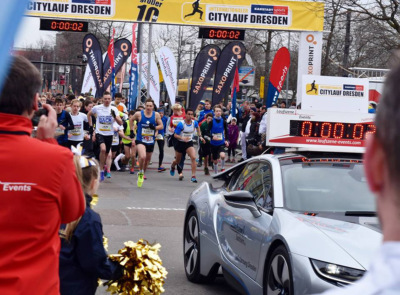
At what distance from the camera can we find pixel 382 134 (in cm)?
115

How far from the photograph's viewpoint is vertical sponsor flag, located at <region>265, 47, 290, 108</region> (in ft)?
79.4

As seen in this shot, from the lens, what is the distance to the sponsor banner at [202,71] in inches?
1061

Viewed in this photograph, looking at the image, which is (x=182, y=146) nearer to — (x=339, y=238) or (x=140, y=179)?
(x=140, y=179)

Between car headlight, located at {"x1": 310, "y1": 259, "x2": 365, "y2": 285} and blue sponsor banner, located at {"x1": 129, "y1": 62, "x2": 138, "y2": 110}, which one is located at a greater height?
blue sponsor banner, located at {"x1": 129, "y1": 62, "x2": 138, "y2": 110}

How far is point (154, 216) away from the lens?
1296cm

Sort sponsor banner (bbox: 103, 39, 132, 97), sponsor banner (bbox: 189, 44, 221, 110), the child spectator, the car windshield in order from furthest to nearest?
sponsor banner (bbox: 103, 39, 132, 97)
sponsor banner (bbox: 189, 44, 221, 110)
the car windshield
the child spectator

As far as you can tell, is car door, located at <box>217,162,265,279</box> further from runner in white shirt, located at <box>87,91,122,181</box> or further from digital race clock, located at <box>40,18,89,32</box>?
digital race clock, located at <box>40,18,89,32</box>

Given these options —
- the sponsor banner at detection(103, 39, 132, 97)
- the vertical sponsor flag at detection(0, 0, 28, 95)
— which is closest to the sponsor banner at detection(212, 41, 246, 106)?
the sponsor banner at detection(103, 39, 132, 97)

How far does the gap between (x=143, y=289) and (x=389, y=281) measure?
3685 mm

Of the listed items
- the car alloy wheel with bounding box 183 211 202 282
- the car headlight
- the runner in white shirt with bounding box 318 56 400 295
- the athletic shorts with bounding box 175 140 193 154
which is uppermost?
the runner in white shirt with bounding box 318 56 400 295

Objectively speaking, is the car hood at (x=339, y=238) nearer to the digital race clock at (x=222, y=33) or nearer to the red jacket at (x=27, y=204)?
the red jacket at (x=27, y=204)

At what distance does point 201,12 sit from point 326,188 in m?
20.1

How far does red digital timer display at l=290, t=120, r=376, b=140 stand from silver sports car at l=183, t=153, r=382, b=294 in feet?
1.36

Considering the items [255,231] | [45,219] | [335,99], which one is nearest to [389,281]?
[45,219]
